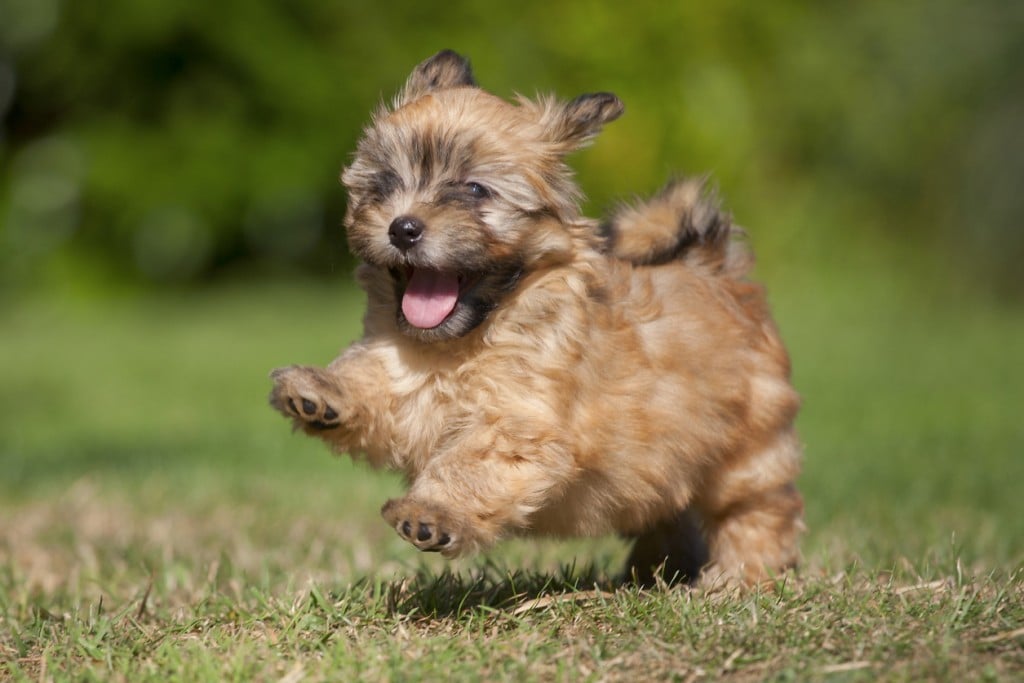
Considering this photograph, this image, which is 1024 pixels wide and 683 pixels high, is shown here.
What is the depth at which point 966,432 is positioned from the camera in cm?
766

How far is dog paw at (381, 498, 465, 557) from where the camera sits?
321 centimetres

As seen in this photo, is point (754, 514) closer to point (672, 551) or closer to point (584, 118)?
point (672, 551)

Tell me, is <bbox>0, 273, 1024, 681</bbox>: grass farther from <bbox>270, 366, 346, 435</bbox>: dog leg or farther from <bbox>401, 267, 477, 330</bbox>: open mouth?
<bbox>401, 267, 477, 330</bbox>: open mouth

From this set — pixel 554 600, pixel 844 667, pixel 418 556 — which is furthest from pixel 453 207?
pixel 418 556

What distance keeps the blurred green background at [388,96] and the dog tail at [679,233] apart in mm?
7109

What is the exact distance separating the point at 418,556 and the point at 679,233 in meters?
1.58

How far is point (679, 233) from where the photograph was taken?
436cm

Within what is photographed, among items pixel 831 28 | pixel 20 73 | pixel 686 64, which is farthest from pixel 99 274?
pixel 831 28

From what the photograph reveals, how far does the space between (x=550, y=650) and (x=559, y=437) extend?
59cm

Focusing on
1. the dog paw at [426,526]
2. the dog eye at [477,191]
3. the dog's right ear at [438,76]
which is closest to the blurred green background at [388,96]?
the dog's right ear at [438,76]

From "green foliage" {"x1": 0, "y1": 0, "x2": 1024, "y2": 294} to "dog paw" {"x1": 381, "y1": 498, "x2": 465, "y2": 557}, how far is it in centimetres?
1190

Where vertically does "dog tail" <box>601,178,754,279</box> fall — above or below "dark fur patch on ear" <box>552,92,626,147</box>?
below

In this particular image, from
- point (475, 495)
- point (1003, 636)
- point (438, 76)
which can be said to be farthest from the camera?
point (438, 76)

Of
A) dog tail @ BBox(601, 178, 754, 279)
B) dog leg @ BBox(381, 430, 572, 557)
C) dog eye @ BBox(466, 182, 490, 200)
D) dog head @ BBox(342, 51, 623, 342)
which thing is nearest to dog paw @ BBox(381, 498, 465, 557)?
dog leg @ BBox(381, 430, 572, 557)
